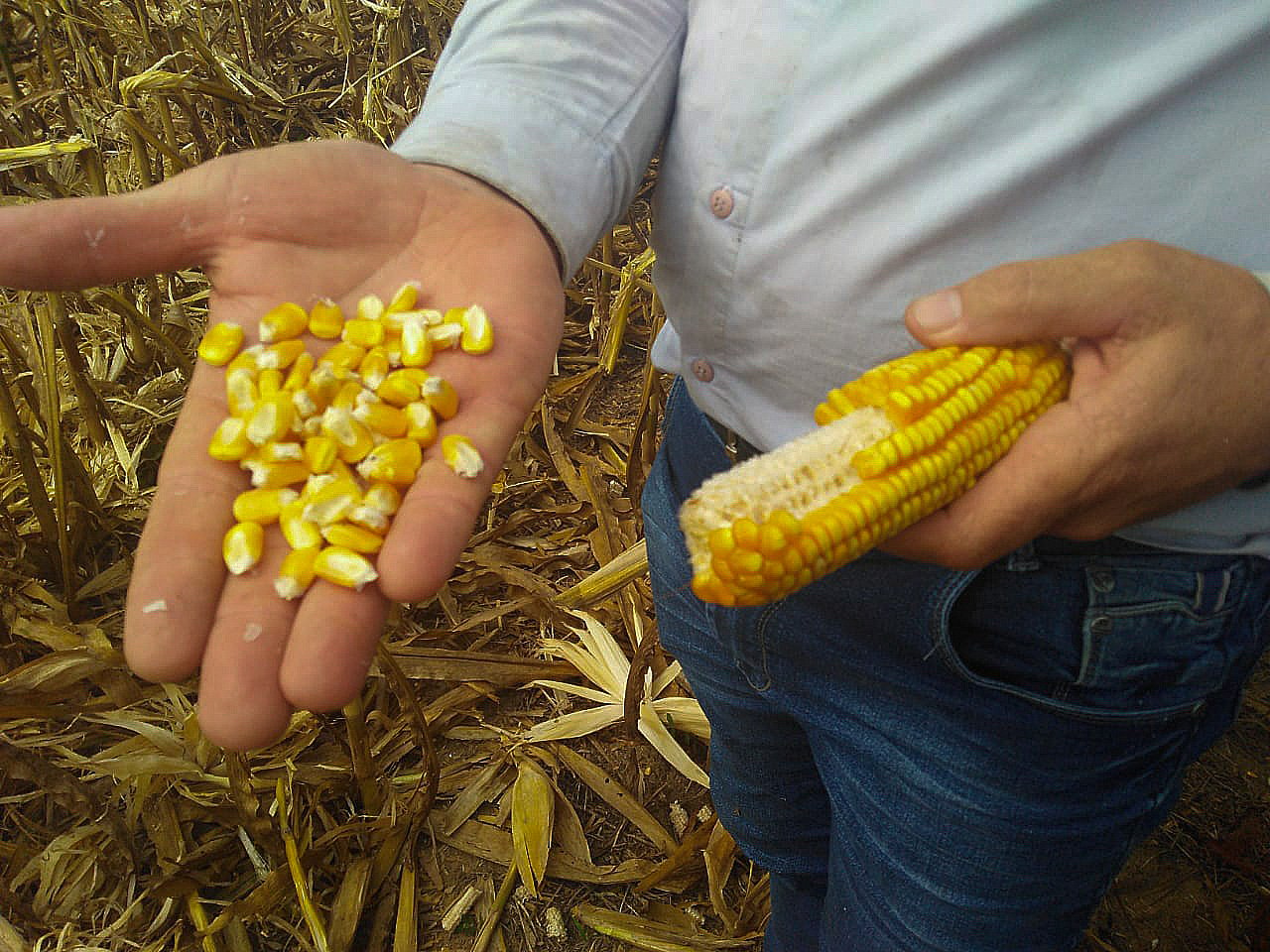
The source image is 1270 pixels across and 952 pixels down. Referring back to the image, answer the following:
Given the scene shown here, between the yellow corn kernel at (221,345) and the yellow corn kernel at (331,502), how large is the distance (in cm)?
22

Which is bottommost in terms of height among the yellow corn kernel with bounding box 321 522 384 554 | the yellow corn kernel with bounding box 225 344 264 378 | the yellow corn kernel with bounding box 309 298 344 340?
the yellow corn kernel with bounding box 321 522 384 554

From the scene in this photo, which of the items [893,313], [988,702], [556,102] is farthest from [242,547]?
[988,702]

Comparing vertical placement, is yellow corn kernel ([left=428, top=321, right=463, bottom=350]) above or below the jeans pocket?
above

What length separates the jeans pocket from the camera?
1098mm

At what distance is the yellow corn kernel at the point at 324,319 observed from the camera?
1.28m

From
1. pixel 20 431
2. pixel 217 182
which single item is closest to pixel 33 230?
pixel 217 182

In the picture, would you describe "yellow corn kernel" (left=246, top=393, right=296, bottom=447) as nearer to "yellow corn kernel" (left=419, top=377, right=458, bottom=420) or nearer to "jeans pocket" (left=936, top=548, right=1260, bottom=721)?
"yellow corn kernel" (left=419, top=377, right=458, bottom=420)

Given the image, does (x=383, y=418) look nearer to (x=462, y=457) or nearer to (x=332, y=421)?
(x=332, y=421)

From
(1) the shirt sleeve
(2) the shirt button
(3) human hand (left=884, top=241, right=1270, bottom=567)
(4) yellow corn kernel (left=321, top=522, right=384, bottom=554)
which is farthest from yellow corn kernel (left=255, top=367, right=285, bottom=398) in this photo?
(3) human hand (left=884, top=241, right=1270, bottom=567)

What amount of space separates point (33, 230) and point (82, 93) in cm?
246

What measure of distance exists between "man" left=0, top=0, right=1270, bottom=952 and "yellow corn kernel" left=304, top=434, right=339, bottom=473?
126mm

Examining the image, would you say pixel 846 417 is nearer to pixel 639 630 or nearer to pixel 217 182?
pixel 217 182

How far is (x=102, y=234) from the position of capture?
1141 mm

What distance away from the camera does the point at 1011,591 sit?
3.76ft
